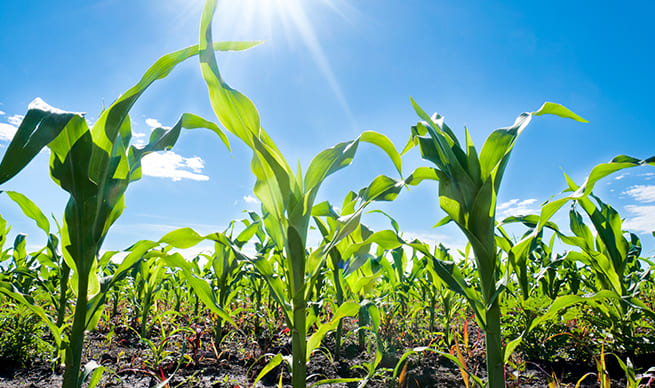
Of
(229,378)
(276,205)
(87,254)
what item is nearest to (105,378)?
(229,378)

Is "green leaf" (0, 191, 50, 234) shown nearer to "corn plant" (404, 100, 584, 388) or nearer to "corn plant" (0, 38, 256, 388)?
"corn plant" (0, 38, 256, 388)

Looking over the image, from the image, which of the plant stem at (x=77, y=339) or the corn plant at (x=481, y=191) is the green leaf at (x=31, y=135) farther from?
the corn plant at (x=481, y=191)

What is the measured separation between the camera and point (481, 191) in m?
1.22

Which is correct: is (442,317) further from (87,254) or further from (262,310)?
(87,254)

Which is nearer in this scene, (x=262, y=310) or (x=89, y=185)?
(x=89, y=185)

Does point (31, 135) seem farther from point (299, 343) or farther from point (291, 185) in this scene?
point (299, 343)

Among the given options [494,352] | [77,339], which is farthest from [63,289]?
[494,352]

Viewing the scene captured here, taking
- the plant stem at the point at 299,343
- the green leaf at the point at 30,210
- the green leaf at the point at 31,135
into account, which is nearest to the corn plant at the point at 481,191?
the plant stem at the point at 299,343

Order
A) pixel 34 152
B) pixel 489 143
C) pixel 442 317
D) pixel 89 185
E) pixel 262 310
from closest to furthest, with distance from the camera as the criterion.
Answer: pixel 34 152 → pixel 89 185 → pixel 489 143 → pixel 442 317 → pixel 262 310

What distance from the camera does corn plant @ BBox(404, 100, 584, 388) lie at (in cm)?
122

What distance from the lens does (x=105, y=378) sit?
1899mm

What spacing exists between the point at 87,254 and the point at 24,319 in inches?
70.3

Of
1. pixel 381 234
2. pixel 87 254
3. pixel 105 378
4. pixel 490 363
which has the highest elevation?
pixel 381 234

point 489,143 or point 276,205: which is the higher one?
point 489,143
